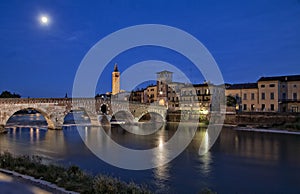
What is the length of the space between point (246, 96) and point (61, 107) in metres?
32.4

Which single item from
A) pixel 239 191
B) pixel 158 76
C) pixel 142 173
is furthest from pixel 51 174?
pixel 158 76

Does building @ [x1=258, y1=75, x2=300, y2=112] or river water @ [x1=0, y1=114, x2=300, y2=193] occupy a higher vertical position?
building @ [x1=258, y1=75, x2=300, y2=112]

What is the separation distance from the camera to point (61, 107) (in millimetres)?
35719

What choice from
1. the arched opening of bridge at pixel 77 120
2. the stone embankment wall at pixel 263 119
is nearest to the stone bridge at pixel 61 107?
the arched opening of bridge at pixel 77 120

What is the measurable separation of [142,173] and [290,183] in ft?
22.7

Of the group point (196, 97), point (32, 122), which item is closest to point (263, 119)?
point (196, 97)

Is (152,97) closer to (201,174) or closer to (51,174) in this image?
(201,174)

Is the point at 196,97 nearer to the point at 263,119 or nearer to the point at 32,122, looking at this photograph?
the point at 263,119

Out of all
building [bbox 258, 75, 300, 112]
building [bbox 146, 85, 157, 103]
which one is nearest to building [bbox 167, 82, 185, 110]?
building [bbox 146, 85, 157, 103]

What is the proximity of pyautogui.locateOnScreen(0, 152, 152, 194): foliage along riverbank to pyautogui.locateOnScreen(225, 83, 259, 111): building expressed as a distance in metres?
42.9

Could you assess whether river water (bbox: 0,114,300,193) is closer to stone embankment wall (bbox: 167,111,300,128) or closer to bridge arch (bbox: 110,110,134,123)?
stone embankment wall (bbox: 167,111,300,128)

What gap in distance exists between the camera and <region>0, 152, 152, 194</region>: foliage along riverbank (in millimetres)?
7684

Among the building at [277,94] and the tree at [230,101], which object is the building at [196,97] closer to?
the tree at [230,101]

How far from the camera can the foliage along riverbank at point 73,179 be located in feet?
25.2
